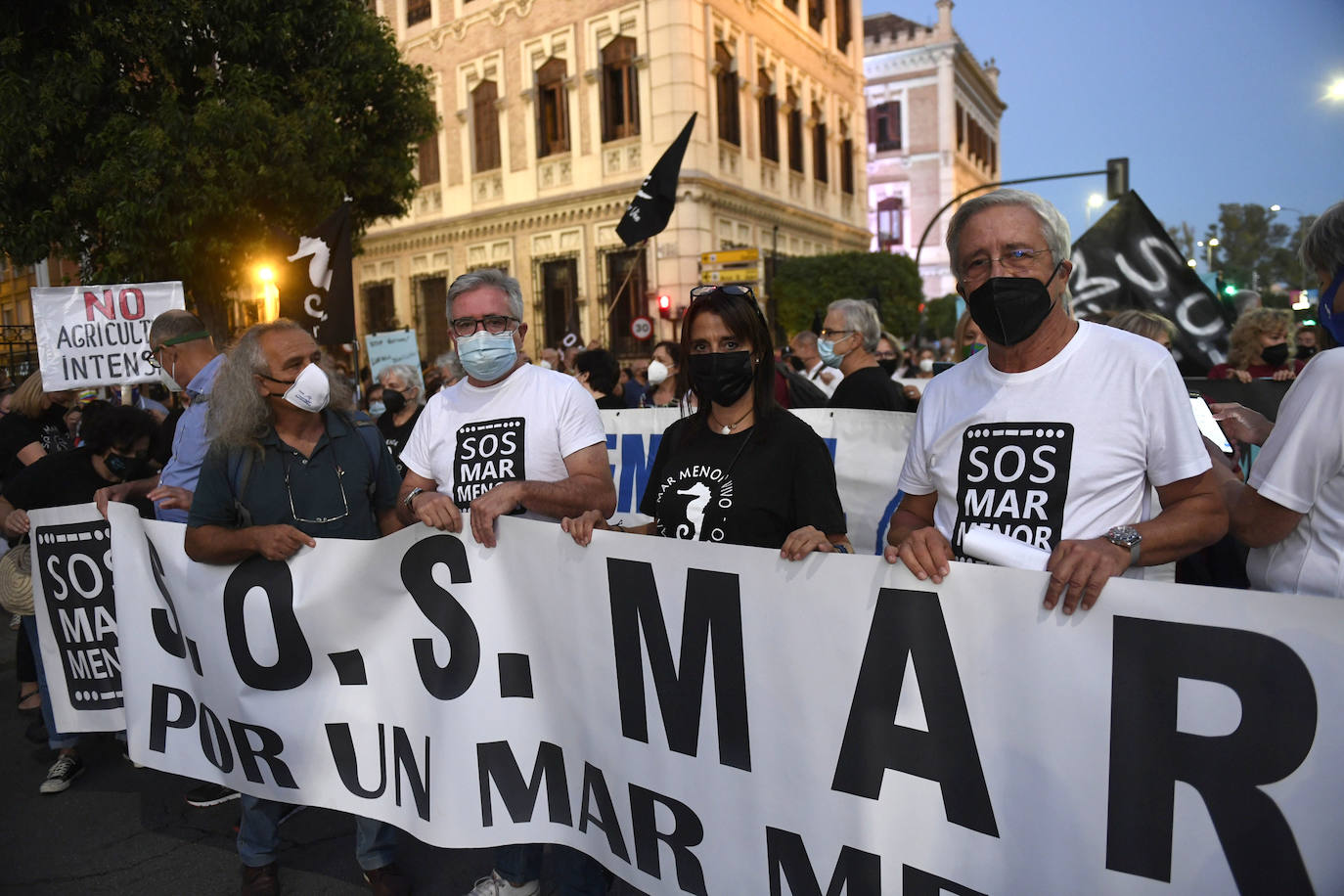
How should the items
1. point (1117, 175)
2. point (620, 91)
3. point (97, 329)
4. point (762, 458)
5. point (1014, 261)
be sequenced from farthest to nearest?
1. point (620, 91)
2. point (1117, 175)
3. point (97, 329)
4. point (762, 458)
5. point (1014, 261)

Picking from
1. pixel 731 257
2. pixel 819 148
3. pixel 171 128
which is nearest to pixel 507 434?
pixel 171 128

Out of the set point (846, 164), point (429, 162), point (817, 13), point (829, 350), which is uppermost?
point (817, 13)

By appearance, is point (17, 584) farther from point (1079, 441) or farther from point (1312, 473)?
point (1312, 473)

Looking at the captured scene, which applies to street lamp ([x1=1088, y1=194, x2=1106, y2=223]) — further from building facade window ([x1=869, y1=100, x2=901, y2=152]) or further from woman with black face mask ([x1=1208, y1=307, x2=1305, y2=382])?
woman with black face mask ([x1=1208, y1=307, x2=1305, y2=382])

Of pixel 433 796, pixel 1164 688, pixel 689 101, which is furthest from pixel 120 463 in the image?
pixel 689 101

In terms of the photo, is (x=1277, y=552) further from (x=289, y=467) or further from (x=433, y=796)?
(x=289, y=467)

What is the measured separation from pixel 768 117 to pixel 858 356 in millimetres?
21243

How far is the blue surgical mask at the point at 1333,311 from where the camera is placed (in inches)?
76.7

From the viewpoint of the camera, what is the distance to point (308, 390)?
304 centimetres

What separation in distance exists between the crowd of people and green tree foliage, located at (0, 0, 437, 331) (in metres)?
7.41

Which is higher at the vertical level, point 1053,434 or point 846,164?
point 846,164

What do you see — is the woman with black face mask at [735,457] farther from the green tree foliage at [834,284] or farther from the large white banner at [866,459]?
the green tree foliage at [834,284]

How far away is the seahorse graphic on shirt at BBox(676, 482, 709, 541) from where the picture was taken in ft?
8.30

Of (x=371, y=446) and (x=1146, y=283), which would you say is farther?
(x=1146, y=283)
